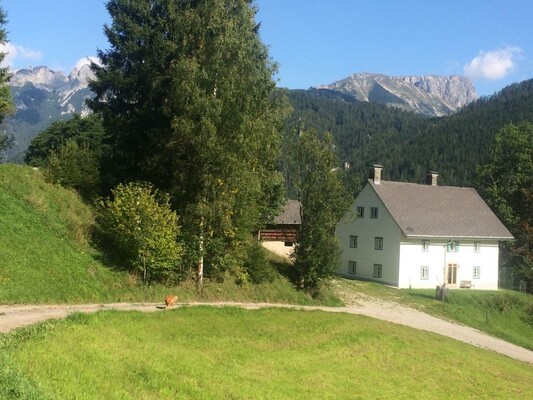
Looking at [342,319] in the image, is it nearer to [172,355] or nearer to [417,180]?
[172,355]

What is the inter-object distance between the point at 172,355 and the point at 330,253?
67.1ft

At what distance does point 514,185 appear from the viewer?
6200 cm

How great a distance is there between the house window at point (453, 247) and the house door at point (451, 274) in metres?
1.26

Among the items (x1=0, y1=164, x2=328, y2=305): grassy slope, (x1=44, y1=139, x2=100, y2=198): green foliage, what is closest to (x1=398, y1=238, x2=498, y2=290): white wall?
(x1=0, y1=164, x2=328, y2=305): grassy slope

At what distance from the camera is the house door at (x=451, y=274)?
48281 mm

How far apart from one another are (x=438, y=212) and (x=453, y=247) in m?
3.56

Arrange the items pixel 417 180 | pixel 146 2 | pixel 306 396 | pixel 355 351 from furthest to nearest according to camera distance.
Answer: pixel 417 180, pixel 146 2, pixel 355 351, pixel 306 396

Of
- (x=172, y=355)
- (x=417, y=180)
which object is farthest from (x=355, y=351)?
(x=417, y=180)

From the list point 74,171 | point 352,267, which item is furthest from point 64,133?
point 352,267

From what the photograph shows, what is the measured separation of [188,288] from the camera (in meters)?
26.2

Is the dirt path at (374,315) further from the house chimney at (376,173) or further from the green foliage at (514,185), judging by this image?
the green foliage at (514,185)

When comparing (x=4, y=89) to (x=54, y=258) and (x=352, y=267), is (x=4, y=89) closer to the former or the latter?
(x=54, y=258)

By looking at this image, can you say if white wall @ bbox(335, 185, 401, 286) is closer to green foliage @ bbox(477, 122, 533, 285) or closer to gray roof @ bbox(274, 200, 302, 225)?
gray roof @ bbox(274, 200, 302, 225)

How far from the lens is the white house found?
46906 millimetres
